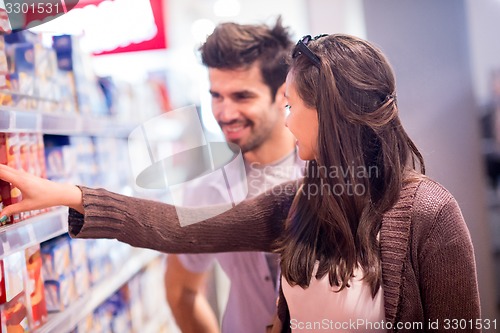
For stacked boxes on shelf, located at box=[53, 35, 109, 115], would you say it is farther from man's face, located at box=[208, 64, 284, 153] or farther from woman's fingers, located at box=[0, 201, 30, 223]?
woman's fingers, located at box=[0, 201, 30, 223]

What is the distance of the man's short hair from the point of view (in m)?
1.80

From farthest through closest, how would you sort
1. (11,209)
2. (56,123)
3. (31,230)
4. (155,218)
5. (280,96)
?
(280,96)
(56,123)
(155,218)
(31,230)
(11,209)

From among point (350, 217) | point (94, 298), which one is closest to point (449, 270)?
point (350, 217)

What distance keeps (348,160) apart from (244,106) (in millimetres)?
574

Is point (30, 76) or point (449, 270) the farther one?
point (30, 76)

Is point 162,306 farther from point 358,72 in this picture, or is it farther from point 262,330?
point 358,72

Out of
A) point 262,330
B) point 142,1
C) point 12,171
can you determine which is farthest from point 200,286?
point 142,1

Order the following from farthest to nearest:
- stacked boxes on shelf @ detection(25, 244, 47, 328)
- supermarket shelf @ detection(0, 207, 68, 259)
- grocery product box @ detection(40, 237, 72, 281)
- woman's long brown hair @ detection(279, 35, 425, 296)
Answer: grocery product box @ detection(40, 237, 72, 281) < stacked boxes on shelf @ detection(25, 244, 47, 328) < woman's long brown hair @ detection(279, 35, 425, 296) < supermarket shelf @ detection(0, 207, 68, 259)

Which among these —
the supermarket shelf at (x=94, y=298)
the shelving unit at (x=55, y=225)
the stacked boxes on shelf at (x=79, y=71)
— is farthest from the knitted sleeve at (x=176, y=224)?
the stacked boxes on shelf at (x=79, y=71)

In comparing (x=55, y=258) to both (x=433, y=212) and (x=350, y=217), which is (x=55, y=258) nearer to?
(x=350, y=217)

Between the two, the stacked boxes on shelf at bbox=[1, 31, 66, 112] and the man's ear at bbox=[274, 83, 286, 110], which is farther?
the man's ear at bbox=[274, 83, 286, 110]

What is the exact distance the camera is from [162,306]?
8.81 feet

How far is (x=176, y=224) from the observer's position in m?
1.48

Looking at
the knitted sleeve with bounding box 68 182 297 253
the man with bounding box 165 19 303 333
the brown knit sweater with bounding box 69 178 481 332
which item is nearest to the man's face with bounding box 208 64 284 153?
the man with bounding box 165 19 303 333
